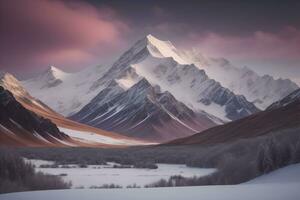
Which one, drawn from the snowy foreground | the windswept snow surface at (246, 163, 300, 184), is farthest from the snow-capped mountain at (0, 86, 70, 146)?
the snowy foreground

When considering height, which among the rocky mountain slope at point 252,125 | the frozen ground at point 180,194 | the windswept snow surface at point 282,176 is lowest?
the frozen ground at point 180,194

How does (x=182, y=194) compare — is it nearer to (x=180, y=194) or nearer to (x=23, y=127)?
(x=180, y=194)

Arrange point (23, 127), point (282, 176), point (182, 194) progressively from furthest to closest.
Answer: point (23, 127)
point (282, 176)
point (182, 194)

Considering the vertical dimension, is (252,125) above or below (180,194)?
above

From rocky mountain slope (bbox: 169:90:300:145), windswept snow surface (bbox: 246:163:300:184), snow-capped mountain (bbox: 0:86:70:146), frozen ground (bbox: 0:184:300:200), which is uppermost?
snow-capped mountain (bbox: 0:86:70:146)

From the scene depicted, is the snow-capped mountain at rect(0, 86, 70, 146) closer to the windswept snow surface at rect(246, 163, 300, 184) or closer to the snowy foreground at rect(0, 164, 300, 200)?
the windswept snow surface at rect(246, 163, 300, 184)

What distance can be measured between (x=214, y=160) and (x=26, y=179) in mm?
24838

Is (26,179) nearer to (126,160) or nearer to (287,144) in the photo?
(287,144)

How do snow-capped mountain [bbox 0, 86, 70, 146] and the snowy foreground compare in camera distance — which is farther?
snow-capped mountain [bbox 0, 86, 70, 146]

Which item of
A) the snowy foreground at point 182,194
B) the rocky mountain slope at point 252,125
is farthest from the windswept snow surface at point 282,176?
the rocky mountain slope at point 252,125

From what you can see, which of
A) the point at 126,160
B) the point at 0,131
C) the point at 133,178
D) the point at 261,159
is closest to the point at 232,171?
the point at 261,159

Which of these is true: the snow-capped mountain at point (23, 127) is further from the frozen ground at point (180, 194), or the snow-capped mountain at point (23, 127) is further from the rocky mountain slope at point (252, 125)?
the frozen ground at point (180, 194)

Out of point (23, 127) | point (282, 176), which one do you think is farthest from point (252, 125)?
point (282, 176)

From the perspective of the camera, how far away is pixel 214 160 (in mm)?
46438
